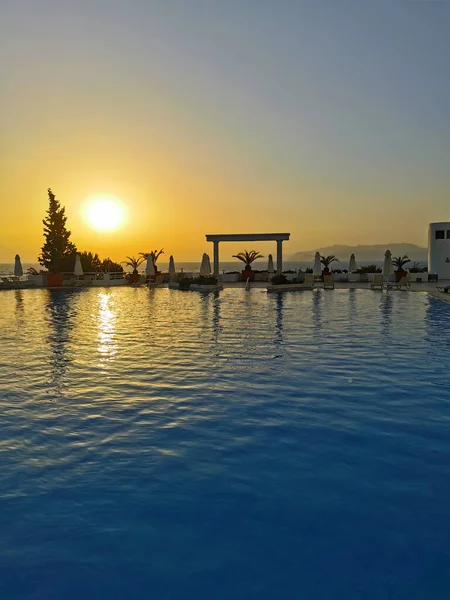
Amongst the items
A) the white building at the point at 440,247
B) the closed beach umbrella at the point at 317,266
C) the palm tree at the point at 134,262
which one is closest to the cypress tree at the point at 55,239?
the palm tree at the point at 134,262

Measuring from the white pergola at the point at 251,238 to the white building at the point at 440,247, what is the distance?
12502mm

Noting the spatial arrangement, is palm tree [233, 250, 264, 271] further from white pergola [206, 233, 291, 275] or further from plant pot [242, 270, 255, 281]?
white pergola [206, 233, 291, 275]

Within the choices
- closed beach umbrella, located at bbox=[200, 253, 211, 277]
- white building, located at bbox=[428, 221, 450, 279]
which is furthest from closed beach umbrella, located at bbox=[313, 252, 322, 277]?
white building, located at bbox=[428, 221, 450, 279]

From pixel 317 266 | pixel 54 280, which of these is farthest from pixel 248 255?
pixel 54 280

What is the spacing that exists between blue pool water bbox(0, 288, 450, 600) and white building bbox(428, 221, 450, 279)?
2841 cm

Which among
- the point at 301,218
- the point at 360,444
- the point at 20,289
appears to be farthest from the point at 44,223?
the point at 360,444

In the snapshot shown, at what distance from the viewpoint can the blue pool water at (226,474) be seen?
11.1 ft

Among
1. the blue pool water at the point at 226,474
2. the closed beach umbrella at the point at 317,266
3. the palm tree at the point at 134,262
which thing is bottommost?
the blue pool water at the point at 226,474

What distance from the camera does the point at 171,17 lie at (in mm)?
16766

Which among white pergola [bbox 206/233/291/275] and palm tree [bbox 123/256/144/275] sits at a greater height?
white pergola [bbox 206/233/291/275]

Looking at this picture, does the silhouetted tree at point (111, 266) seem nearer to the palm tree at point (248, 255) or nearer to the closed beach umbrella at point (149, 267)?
the closed beach umbrella at point (149, 267)

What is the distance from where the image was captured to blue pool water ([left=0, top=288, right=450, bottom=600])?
3.38 meters

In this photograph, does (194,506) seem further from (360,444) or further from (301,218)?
(301,218)

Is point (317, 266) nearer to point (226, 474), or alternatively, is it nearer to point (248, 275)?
point (248, 275)
